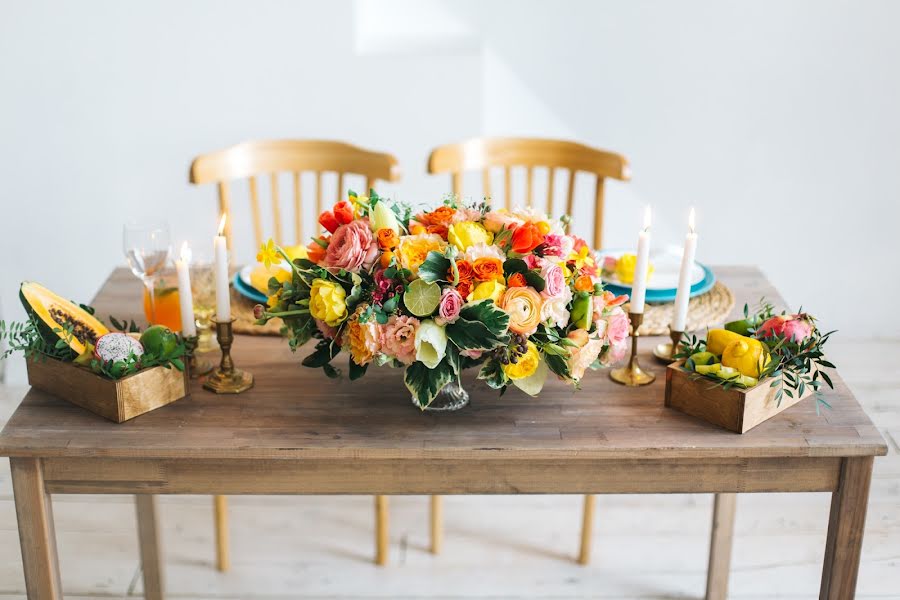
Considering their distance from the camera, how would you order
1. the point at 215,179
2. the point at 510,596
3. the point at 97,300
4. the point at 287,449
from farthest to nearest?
the point at 215,179 < the point at 510,596 < the point at 97,300 < the point at 287,449

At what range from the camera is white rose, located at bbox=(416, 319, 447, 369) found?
48.5 inches

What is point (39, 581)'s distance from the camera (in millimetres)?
1376

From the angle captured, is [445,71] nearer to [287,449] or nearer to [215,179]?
[215,179]

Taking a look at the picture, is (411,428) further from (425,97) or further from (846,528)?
(425,97)

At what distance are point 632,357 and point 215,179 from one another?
1180mm

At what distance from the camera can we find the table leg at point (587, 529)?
2.15 meters

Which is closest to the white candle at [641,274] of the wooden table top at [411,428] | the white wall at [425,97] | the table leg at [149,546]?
the wooden table top at [411,428]

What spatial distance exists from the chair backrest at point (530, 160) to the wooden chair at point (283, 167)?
0.16 m

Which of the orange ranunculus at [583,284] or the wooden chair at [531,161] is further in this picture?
the wooden chair at [531,161]

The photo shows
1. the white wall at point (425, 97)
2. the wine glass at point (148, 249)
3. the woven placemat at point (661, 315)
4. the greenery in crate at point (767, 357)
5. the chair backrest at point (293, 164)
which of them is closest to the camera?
the greenery in crate at point (767, 357)

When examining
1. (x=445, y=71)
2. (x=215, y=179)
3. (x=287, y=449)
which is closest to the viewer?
(x=287, y=449)

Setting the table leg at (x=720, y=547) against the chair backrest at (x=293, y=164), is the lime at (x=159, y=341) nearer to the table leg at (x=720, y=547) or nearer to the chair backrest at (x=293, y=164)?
the chair backrest at (x=293, y=164)

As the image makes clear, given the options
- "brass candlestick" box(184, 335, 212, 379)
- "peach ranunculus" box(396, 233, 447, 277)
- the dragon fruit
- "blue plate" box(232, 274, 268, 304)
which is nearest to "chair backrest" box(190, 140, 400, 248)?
"blue plate" box(232, 274, 268, 304)

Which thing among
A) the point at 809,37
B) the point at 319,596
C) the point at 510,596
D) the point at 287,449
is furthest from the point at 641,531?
the point at 809,37
